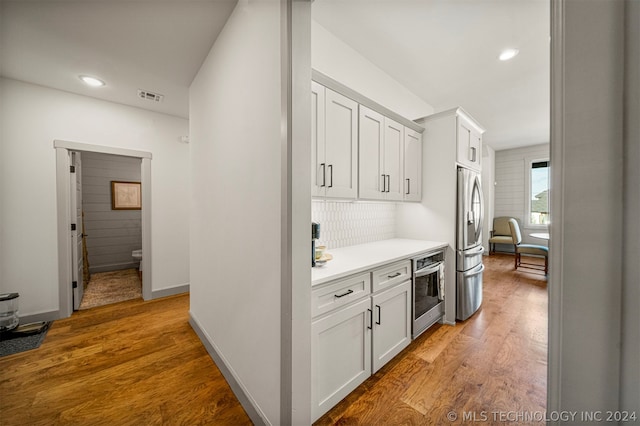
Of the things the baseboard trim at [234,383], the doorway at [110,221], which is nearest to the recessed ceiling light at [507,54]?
the baseboard trim at [234,383]

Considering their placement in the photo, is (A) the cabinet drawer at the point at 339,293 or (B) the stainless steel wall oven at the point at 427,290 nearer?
(A) the cabinet drawer at the point at 339,293

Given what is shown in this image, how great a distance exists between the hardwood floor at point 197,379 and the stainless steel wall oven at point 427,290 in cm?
17

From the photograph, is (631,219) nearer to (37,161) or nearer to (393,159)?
(393,159)

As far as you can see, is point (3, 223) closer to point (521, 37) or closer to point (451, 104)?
point (521, 37)

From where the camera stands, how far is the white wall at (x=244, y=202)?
1241 mm

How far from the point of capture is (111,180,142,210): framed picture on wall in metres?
4.72

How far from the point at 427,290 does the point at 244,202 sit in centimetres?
193

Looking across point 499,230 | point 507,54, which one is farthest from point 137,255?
point 499,230

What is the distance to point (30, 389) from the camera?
1.71 meters

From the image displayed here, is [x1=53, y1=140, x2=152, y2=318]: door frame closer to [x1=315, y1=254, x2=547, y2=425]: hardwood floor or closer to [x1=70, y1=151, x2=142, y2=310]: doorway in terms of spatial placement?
[x1=70, y1=151, x2=142, y2=310]: doorway

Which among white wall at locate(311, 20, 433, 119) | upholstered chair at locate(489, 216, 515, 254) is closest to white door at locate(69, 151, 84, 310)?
white wall at locate(311, 20, 433, 119)

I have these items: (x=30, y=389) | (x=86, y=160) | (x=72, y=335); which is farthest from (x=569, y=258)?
(x=86, y=160)

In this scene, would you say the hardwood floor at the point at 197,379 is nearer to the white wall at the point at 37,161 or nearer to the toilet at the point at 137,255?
the white wall at the point at 37,161

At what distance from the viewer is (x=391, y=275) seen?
1892mm
